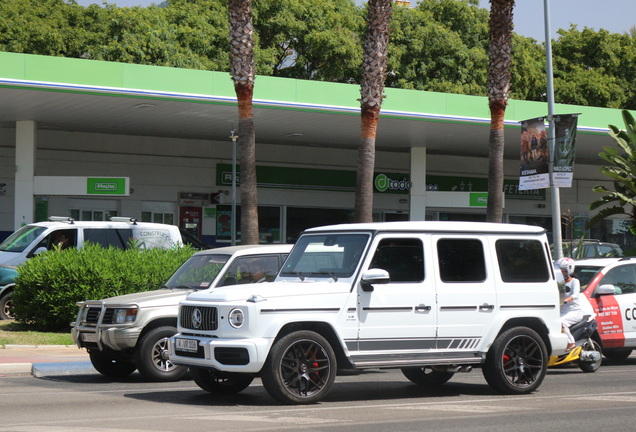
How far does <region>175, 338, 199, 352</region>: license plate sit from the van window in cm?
1003

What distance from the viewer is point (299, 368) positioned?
33.1ft

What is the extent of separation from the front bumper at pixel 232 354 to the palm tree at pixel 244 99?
12385 millimetres

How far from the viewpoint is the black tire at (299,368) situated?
991cm

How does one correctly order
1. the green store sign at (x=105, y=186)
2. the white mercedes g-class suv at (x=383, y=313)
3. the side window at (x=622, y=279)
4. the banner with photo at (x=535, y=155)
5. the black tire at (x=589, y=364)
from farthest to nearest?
the green store sign at (x=105, y=186), the banner with photo at (x=535, y=155), the side window at (x=622, y=279), the black tire at (x=589, y=364), the white mercedes g-class suv at (x=383, y=313)

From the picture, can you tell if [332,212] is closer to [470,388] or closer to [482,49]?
[482,49]

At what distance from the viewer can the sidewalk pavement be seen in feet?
45.7

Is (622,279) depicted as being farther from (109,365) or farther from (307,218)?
(307,218)

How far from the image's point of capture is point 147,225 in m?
20.8

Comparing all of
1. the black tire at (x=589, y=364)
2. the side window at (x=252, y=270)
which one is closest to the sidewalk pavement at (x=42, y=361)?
the side window at (x=252, y=270)

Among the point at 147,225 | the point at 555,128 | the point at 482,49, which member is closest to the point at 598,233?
the point at 482,49

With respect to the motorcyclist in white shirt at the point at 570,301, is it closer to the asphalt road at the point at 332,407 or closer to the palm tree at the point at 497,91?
the asphalt road at the point at 332,407

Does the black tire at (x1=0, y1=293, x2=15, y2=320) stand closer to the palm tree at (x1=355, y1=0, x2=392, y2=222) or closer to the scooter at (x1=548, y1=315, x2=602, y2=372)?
the palm tree at (x1=355, y1=0, x2=392, y2=222)

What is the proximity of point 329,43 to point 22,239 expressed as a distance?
34.5 m

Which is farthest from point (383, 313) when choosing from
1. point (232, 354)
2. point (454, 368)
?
point (232, 354)
